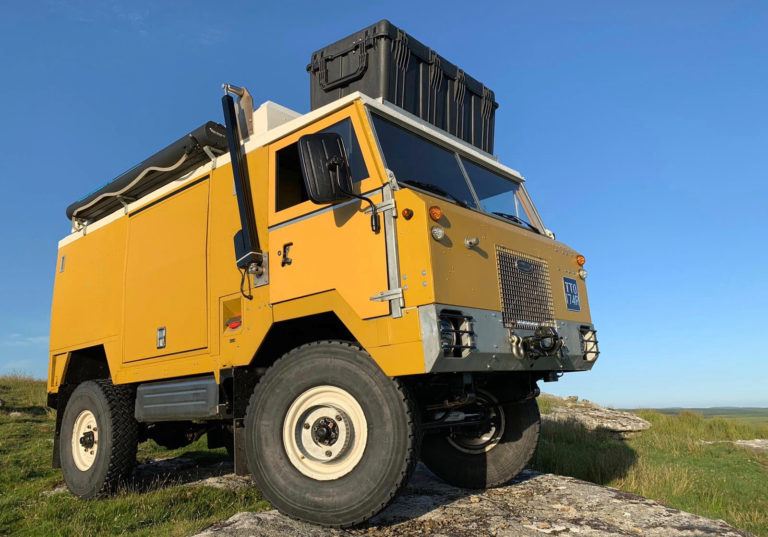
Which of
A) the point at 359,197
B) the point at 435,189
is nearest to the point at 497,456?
the point at 435,189

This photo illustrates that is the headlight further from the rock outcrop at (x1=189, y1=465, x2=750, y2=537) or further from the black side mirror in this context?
the rock outcrop at (x1=189, y1=465, x2=750, y2=537)

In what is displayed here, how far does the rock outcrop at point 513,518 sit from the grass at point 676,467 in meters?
1.05

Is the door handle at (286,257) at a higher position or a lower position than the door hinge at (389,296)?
higher

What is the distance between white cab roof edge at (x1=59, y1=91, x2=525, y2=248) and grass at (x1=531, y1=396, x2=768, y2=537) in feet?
12.1

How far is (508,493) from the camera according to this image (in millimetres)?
5207

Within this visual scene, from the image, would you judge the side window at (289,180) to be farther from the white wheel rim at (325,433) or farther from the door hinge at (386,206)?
the white wheel rim at (325,433)

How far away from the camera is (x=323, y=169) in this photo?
3.97m

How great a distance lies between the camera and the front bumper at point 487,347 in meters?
3.64

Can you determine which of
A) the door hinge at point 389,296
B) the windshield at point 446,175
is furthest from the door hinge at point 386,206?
the door hinge at point 389,296

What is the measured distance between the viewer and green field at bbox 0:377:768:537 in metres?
4.96

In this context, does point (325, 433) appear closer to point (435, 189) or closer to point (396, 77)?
point (435, 189)

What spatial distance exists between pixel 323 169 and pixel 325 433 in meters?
1.86

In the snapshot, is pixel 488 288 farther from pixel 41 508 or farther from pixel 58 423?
pixel 58 423

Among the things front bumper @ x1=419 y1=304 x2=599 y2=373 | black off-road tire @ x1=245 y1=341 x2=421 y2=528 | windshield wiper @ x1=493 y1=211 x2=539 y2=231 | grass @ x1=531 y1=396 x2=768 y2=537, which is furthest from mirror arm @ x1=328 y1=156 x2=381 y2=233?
grass @ x1=531 y1=396 x2=768 y2=537
